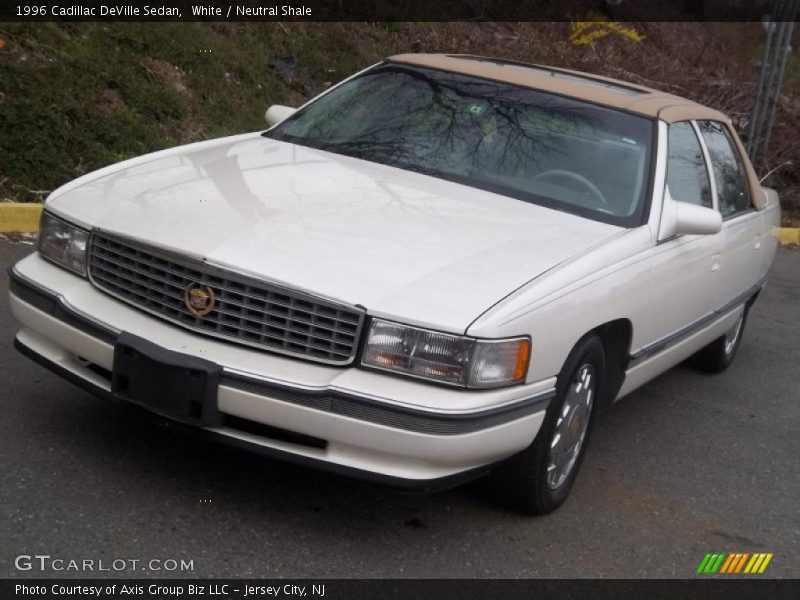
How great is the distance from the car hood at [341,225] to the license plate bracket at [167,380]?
1.15ft

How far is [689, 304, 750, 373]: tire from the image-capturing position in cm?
691

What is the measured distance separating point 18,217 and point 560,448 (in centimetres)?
479

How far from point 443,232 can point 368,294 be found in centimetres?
64

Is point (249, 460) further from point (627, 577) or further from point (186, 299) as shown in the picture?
point (627, 577)

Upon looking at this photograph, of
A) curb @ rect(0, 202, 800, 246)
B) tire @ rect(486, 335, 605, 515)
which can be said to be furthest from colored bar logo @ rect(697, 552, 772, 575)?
curb @ rect(0, 202, 800, 246)

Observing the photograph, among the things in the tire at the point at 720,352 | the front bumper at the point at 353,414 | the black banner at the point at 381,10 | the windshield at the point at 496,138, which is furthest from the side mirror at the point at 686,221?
the black banner at the point at 381,10

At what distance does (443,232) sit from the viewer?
431cm

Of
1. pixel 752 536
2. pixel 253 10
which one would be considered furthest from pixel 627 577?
pixel 253 10

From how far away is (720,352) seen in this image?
696cm

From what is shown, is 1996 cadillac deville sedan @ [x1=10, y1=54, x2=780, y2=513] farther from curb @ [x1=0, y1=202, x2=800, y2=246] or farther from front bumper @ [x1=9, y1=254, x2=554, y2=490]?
curb @ [x1=0, y1=202, x2=800, y2=246]

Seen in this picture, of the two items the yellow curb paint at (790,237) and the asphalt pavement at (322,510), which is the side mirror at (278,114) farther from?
the yellow curb paint at (790,237)

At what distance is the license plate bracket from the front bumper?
44 millimetres

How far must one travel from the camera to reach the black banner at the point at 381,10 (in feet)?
33.9

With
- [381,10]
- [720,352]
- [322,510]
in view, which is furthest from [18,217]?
[381,10]
